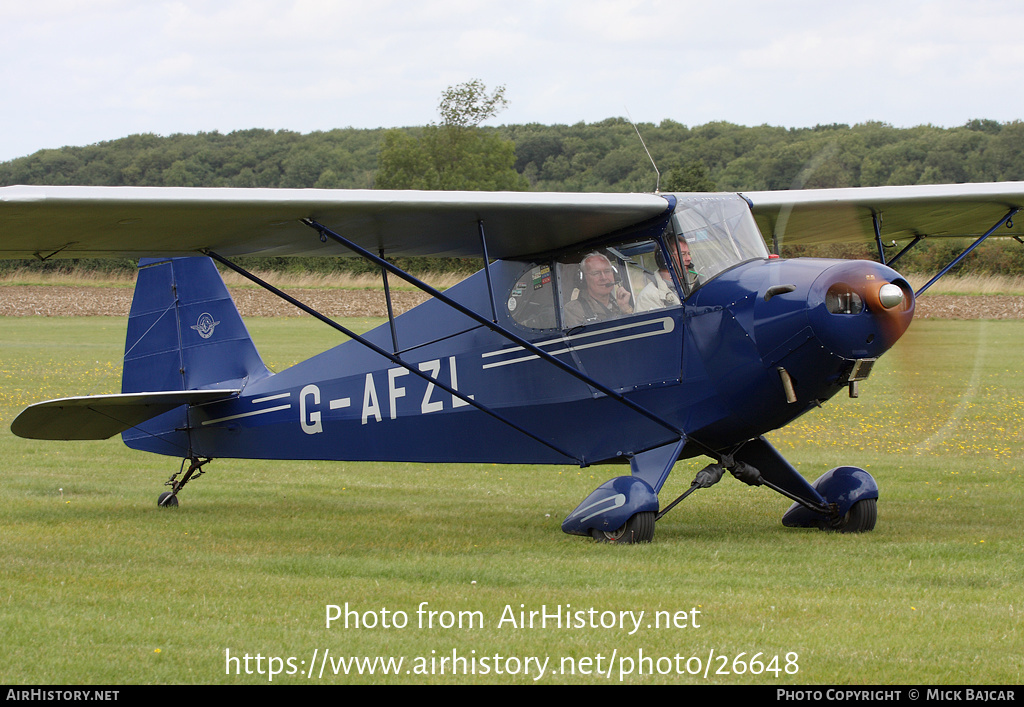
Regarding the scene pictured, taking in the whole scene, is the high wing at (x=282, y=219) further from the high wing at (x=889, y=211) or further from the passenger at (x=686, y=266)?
the high wing at (x=889, y=211)

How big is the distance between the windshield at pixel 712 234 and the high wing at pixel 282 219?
0.23 meters

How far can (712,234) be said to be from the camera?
8.23 metres

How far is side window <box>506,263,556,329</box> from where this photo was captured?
Answer: 899 centimetres

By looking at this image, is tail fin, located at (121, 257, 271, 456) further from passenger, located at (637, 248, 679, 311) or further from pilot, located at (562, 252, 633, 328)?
passenger, located at (637, 248, 679, 311)

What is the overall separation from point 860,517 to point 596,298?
109 inches

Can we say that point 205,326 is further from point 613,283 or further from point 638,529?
point 638,529

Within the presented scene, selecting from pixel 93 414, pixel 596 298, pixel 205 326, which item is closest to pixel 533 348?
pixel 596 298

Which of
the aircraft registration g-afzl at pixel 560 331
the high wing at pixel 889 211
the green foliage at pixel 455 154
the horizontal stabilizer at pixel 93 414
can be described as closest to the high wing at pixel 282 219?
the aircraft registration g-afzl at pixel 560 331

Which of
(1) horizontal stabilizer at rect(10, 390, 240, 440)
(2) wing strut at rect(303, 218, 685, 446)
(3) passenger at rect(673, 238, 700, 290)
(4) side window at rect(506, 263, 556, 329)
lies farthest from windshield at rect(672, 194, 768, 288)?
(1) horizontal stabilizer at rect(10, 390, 240, 440)

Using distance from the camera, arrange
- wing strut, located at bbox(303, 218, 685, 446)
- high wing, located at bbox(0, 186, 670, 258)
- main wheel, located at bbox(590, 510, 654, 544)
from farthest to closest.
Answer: wing strut, located at bbox(303, 218, 685, 446) < main wheel, located at bbox(590, 510, 654, 544) < high wing, located at bbox(0, 186, 670, 258)

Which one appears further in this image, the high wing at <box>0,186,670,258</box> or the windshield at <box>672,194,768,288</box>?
the windshield at <box>672,194,768,288</box>

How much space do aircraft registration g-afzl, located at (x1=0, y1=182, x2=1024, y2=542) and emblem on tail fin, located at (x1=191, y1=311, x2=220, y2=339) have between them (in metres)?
0.39

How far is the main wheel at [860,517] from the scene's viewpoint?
859cm

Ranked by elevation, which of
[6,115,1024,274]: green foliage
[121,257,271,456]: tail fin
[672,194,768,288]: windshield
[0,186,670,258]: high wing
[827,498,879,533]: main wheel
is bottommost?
[827,498,879,533]: main wheel
